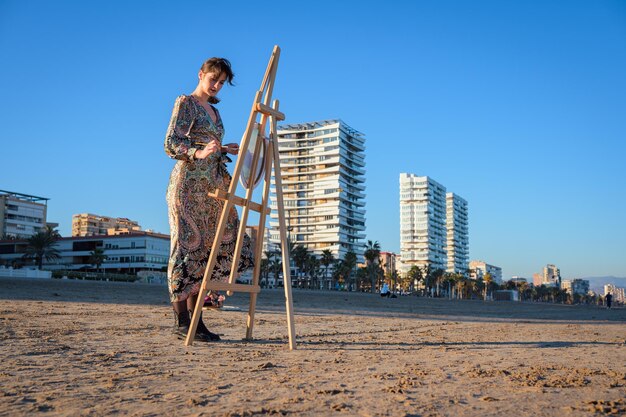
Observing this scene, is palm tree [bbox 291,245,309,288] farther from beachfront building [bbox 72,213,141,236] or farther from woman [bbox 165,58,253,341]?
woman [bbox 165,58,253,341]

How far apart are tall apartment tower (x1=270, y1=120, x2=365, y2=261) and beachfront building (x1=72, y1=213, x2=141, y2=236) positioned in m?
56.2

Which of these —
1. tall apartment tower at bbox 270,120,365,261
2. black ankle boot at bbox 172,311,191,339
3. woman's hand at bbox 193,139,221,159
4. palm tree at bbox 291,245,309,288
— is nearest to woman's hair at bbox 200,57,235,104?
woman's hand at bbox 193,139,221,159

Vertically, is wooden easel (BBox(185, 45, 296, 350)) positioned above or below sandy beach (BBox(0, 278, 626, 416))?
above

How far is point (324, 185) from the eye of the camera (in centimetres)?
14375

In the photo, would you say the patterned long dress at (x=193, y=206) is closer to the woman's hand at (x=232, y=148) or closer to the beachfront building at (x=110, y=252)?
the woman's hand at (x=232, y=148)

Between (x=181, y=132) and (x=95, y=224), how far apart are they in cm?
18502

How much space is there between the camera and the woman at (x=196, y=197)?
170 inches

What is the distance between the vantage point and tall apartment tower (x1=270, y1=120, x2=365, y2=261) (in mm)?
142250

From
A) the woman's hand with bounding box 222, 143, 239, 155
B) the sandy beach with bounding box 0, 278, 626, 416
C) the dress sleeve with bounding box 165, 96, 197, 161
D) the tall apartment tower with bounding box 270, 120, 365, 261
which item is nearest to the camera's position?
the sandy beach with bounding box 0, 278, 626, 416

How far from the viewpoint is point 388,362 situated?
3.23 metres

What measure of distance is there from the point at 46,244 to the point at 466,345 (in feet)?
296

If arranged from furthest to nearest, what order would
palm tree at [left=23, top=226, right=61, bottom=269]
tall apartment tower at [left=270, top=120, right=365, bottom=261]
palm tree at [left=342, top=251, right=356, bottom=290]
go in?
tall apartment tower at [left=270, top=120, right=365, bottom=261]
palm tree at [left=342, top=251, right=356, bottom=290]
palm tree at [left=23, top=226, right=61, bottom=269]

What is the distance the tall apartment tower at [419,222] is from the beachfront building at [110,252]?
4210 inches

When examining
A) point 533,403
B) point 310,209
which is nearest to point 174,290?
point 533,403
